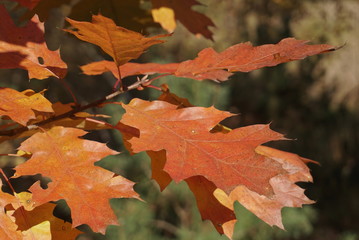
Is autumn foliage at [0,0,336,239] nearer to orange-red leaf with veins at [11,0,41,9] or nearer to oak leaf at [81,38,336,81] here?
oak leaf at [81,38,336,81]

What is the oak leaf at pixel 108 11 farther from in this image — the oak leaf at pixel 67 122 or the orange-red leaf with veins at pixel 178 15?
the oak leaf at pixel 67 122

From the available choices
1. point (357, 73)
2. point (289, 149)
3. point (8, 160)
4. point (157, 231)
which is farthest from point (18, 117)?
point (357, 73)

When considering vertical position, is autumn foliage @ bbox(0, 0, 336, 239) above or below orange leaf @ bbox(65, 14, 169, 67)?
below

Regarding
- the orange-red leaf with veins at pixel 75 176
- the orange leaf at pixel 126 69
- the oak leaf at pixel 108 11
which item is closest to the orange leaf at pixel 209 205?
the orange-red leaf with veins at pixel 75 176

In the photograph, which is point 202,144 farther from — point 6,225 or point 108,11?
point 108,11

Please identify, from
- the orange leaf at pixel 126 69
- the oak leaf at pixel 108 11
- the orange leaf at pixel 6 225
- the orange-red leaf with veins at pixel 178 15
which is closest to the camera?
the orange leaf at pixel 6 225

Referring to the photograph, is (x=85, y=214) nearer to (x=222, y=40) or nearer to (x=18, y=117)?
(x=18, y=117)

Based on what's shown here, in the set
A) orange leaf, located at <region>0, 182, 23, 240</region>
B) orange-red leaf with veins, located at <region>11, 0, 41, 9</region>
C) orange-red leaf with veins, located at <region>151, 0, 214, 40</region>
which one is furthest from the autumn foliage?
orange-red leaf with veins, located at <region>151, 0, 214, 40</region>
